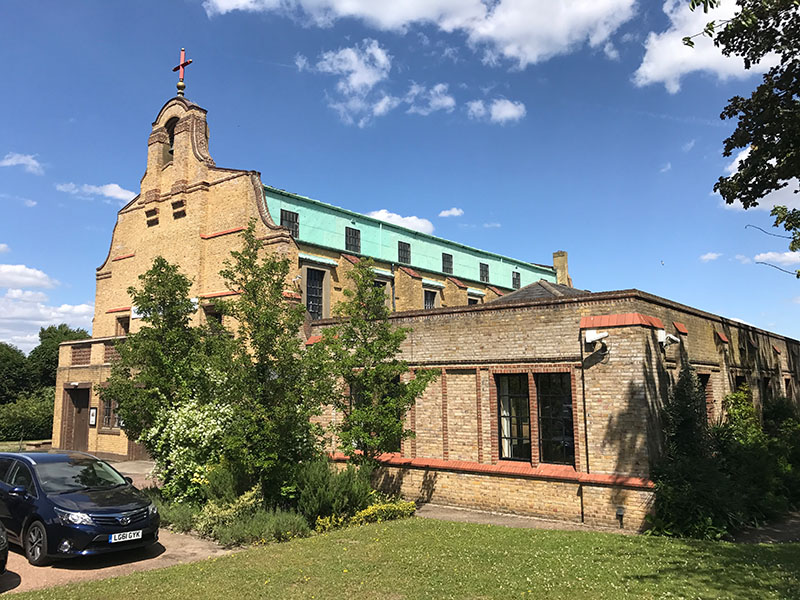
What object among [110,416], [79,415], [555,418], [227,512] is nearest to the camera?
[227,512]

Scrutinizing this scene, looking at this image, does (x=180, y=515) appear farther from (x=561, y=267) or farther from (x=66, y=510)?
(x=561, y=267)

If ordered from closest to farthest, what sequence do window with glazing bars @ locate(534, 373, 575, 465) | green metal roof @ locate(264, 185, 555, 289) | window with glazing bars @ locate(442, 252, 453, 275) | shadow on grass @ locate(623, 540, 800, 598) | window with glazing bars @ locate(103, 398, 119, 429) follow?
shadow on grass @ locate(623, 540, 800, 598) < window with glazing bars @ locate(534, 373, 575, 465) < window with glazing bars @ locate(103, 398, 119, 429) < green metal roof @ locate(264, 185, 555, 289) < window with glazing bars @ locate(442, 252, 453, 275)

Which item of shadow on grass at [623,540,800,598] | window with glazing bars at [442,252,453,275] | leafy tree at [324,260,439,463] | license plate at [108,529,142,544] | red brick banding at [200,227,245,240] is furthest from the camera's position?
window with glazing bars at [442,252,453,275]

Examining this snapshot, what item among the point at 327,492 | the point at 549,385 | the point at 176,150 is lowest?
the point at 327,492

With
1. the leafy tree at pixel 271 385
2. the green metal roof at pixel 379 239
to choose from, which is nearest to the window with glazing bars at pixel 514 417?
the leafy tree at pixel 271 385

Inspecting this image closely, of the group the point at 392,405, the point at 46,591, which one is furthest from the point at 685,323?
the point at 46,591

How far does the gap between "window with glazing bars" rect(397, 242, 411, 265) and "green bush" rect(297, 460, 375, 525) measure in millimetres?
20386

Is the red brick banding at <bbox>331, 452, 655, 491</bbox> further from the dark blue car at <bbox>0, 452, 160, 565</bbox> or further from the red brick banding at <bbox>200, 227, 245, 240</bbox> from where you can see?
the red brick banding at <bbox>200, 227, 245, 240</bbox>

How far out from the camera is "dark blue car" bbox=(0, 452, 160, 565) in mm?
8922

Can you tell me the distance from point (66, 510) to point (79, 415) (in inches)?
816

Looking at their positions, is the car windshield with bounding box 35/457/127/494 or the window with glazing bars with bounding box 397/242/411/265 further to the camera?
the window with glazing bars with bounding box 397/242/411/265

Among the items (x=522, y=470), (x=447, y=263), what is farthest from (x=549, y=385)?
(x=447, y=263)

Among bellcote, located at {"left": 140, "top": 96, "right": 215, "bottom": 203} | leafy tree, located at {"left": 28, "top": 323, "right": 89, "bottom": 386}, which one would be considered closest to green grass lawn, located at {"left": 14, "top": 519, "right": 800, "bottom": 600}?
bellcote, located at {"left": 140, "top": 96, "right": 215, "bottom": 203}

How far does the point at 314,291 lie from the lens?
83.0 ft
